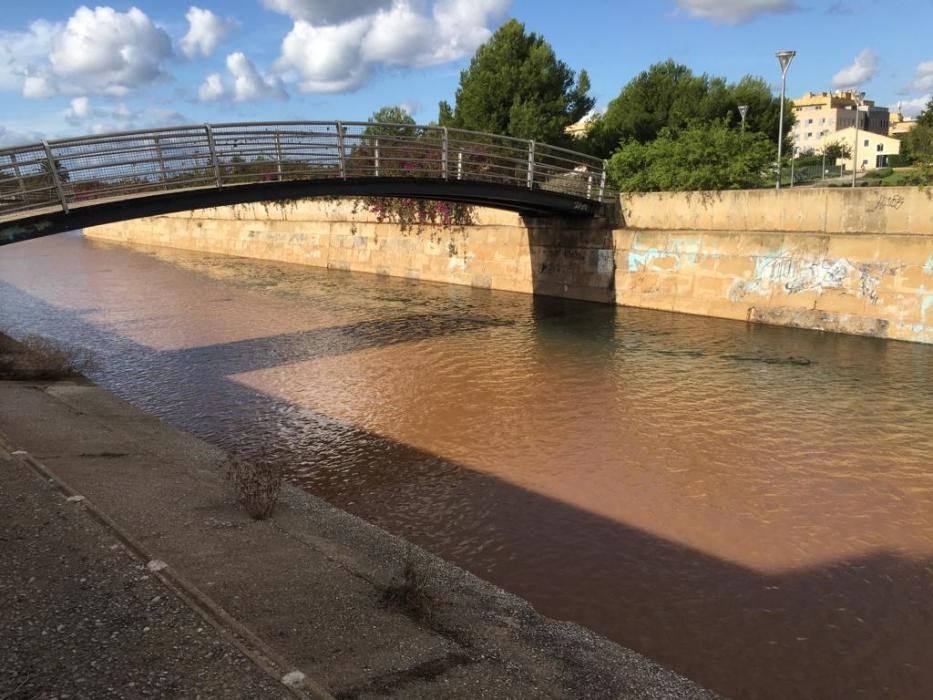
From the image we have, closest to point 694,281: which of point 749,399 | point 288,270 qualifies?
point 749,399

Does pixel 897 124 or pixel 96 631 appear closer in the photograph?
pixel 96 631

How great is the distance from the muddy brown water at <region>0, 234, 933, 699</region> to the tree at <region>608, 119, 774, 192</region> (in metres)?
5.15

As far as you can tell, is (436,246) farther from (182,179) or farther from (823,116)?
(823,116)

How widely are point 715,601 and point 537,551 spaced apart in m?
1.75

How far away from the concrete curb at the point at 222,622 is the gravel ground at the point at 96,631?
43 millimetres

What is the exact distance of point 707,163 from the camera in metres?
22.7

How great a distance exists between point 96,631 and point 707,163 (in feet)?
74.6

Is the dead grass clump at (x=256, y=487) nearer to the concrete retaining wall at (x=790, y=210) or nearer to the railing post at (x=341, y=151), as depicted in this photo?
the railing post at (x=341, y=151)

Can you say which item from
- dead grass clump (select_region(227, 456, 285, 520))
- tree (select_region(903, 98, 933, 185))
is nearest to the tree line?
tree (select_region(903, 98, 933, 185))

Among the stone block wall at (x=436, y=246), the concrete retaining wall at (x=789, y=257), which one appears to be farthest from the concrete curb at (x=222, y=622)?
the stone block wall at (x=436, y=246)

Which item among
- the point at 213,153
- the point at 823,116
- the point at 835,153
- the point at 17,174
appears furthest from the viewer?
the point at 823,116

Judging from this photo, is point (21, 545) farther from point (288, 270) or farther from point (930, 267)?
point (288, 270)

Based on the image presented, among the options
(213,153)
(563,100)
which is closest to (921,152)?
(213,153)

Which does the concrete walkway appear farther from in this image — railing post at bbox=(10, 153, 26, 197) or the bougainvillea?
A: the bougainvillea
